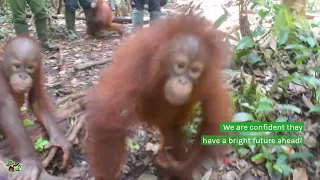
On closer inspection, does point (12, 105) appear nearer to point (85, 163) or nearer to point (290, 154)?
point (85, 163)

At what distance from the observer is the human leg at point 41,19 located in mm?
5070

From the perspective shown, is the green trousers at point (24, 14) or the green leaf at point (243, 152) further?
the green trousers at point (24, 14)

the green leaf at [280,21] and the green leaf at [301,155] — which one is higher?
the green leaf at [280,21]

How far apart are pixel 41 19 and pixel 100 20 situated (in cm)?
141

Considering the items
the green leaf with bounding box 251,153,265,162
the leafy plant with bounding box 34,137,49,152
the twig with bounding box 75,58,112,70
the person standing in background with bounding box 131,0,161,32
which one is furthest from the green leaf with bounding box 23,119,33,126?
the person standing in background with bounding box 131,0,161,32

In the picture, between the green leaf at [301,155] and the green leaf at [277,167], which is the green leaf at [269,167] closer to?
the green leaf at [277,167]

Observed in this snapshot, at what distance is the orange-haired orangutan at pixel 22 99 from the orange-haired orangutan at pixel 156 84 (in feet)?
1.56

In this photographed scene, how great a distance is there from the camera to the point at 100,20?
648 centimetres

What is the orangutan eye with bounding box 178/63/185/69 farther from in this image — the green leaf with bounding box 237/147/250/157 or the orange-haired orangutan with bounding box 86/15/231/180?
the green leaf with bounding box 237/147/250/157

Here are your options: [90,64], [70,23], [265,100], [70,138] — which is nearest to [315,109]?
[265,100]

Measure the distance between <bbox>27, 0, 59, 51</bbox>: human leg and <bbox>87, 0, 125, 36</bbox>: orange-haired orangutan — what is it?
110 centimetres

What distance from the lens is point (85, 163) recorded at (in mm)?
2971

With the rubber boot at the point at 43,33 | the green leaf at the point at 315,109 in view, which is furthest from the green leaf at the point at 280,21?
the rubber boot at the point at 43,33

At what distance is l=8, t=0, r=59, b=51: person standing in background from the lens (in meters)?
5.00
